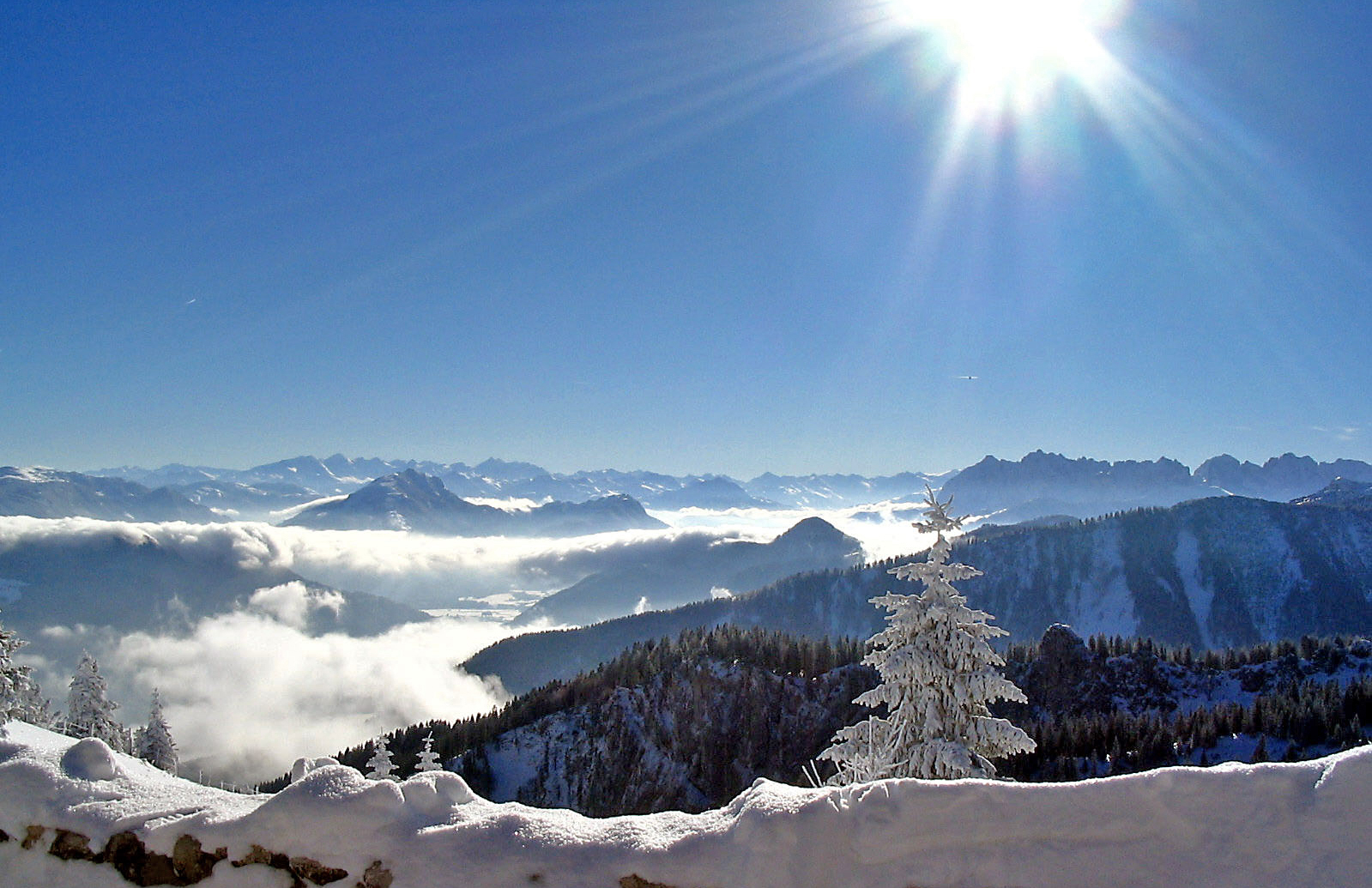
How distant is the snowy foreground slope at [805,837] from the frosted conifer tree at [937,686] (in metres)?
12.6

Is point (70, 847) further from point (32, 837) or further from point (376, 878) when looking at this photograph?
point (376, 878)

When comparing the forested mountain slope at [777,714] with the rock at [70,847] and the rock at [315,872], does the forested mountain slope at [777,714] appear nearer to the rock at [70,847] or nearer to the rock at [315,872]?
the rock at [315,872]

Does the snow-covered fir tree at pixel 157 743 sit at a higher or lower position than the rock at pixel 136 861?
lower

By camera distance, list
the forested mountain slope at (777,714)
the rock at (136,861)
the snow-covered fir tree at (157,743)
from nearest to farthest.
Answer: the rock at (136,861) → the snow-covered fir tree at (157,743) → the forested mountain slope at (777,714)

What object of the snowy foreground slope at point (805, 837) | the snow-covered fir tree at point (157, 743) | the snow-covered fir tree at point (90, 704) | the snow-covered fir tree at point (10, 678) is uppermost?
the snowy foreground slope at point (805, 837)

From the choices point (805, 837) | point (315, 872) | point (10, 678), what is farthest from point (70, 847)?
point (10, 678)

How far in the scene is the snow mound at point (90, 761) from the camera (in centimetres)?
873

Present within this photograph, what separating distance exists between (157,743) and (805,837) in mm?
67674


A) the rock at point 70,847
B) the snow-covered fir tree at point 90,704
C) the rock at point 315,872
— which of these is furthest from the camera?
the snow-covered fir tree at point 90,704

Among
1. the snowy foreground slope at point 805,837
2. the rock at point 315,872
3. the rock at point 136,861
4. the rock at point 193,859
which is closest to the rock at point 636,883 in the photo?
the snowy foreground slope at point 805,837

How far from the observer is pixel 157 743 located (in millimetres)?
54000

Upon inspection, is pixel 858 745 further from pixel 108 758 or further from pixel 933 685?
pixel 108 758

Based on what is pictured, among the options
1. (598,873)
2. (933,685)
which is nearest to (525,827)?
(598,873)

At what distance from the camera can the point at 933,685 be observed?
19062mm
